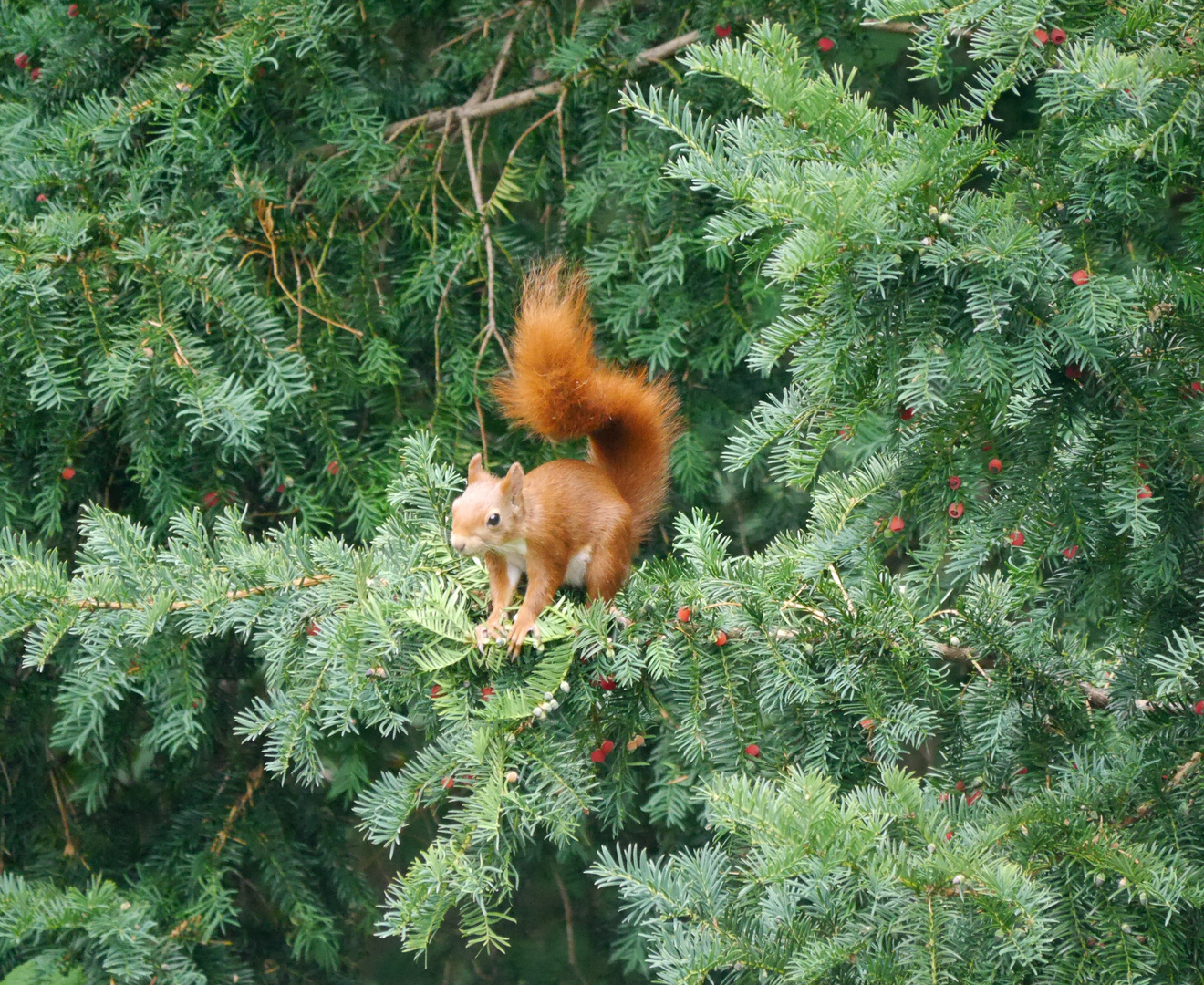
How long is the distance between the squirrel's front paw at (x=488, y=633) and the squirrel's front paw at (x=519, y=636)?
0.4 inches

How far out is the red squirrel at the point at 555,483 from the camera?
126 cm

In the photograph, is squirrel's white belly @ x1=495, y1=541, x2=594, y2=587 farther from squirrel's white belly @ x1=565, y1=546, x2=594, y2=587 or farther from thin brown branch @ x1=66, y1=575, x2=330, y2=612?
thin brown branch @ x1=66, y1=575, x2=330, y2=612

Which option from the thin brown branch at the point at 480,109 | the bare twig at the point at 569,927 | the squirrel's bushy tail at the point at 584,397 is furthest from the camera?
the bare twig at the point at 569,927

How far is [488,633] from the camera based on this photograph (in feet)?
3.70

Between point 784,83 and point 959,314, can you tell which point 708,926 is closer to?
point 959,314

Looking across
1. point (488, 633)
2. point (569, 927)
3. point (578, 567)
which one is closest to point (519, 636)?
point (488, 633)

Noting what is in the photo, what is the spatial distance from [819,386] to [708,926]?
1.20 feet

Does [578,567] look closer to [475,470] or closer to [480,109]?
[475,470]

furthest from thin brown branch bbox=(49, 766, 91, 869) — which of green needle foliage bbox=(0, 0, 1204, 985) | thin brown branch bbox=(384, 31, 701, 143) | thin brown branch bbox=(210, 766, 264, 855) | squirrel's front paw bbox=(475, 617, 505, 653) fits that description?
thin brown branch bbox=(384, 31, 701, 143)

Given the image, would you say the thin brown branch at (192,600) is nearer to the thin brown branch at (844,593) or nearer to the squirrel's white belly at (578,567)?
the squirrel's white belly at (578,567)

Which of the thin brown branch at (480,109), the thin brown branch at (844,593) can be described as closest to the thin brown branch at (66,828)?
the thin brown branch at (480,109)

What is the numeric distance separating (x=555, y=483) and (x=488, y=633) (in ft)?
0.93

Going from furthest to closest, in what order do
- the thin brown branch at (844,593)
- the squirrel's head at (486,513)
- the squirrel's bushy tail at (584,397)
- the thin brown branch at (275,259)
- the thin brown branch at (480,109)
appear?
the thin brown branch at (480,109), the thin brown branch at (275,259), the squirrel's bushy tail at (584,397), the squirrel's head at (486,513), the thin brown branch at (844,593)

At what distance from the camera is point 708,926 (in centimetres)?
79
